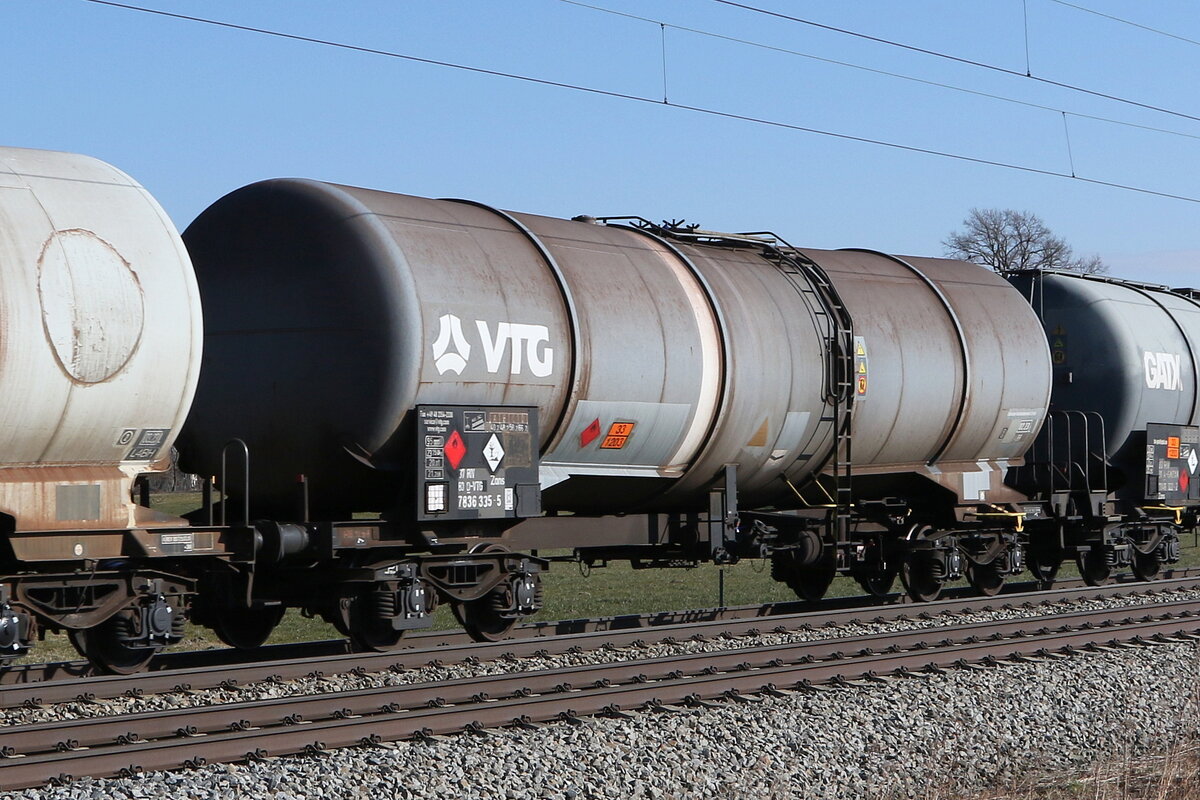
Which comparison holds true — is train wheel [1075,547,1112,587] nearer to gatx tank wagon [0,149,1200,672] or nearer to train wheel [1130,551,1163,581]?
train wheel [1130,551,1163,581]

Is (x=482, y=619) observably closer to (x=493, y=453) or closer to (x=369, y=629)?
(x=369, y=629)

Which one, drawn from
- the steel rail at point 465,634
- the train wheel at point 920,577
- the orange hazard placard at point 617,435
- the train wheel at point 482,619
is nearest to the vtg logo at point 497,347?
the orange hazard placard at point 617,435

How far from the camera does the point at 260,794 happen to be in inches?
295

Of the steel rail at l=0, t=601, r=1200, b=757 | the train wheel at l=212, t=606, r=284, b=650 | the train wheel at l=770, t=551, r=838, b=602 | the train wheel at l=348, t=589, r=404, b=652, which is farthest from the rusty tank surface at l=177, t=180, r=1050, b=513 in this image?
the steel rail at l=0, t=601, r=1200, b=757

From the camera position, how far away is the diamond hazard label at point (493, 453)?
11.8 meters

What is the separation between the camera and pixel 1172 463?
1972 cm

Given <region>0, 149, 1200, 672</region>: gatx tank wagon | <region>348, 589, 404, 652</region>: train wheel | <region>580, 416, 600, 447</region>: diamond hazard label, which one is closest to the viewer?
<region>0, 149, 1200, 672</region>: gatx tank wagon

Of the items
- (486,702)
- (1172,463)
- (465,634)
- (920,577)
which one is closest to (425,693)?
(486,702)

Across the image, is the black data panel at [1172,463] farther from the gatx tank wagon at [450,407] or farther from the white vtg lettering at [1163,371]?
the gatx tank wagon at [450,407]

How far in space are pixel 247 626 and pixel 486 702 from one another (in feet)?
12.0

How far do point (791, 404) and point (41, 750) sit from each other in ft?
27.7

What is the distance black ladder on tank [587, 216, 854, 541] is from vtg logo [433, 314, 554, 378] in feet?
10.1

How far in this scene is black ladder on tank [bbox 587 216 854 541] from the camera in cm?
1500

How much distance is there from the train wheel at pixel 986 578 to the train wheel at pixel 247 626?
9.54 m
